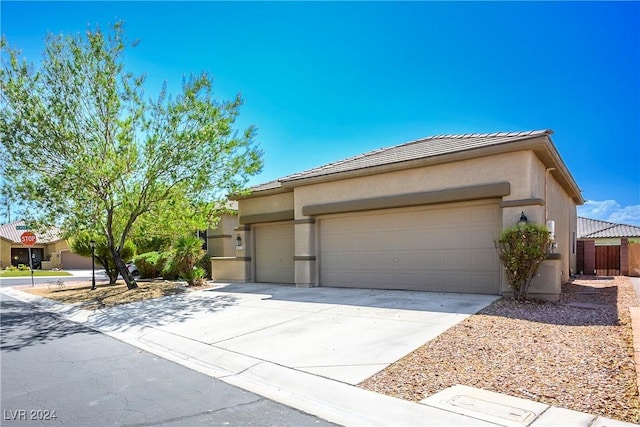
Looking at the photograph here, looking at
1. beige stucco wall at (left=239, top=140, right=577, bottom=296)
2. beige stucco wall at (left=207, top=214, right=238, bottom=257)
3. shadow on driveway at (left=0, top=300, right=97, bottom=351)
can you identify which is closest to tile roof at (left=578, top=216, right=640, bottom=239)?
beige stucco wall at (left=239, top=140, right=577, bottom=296)

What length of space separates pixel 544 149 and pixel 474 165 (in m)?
1.64

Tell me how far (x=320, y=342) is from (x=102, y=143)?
1058cm

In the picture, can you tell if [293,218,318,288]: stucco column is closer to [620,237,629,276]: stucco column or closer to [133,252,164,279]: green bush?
[133,252,164,279]: green bush

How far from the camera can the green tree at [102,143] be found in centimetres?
1310

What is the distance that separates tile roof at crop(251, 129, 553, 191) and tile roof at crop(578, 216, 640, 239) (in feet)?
65.0

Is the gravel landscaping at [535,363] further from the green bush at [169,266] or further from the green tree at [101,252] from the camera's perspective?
the green tree at [101,252]

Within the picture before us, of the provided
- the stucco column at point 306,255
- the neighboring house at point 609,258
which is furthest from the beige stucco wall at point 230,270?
the neighboring house at point 609,258

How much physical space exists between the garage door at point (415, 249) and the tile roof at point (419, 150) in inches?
59.4

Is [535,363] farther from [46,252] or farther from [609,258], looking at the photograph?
[46,252]

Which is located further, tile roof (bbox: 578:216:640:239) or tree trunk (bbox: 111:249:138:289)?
tile roof (bbox: 578:216:640:239)

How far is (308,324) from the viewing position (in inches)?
337

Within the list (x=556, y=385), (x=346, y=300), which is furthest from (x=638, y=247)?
(x=556, y=385)

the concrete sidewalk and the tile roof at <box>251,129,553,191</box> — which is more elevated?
the tile roof at <box>251,129,553,191</box>

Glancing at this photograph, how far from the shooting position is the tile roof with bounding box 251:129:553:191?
35.9 ft
